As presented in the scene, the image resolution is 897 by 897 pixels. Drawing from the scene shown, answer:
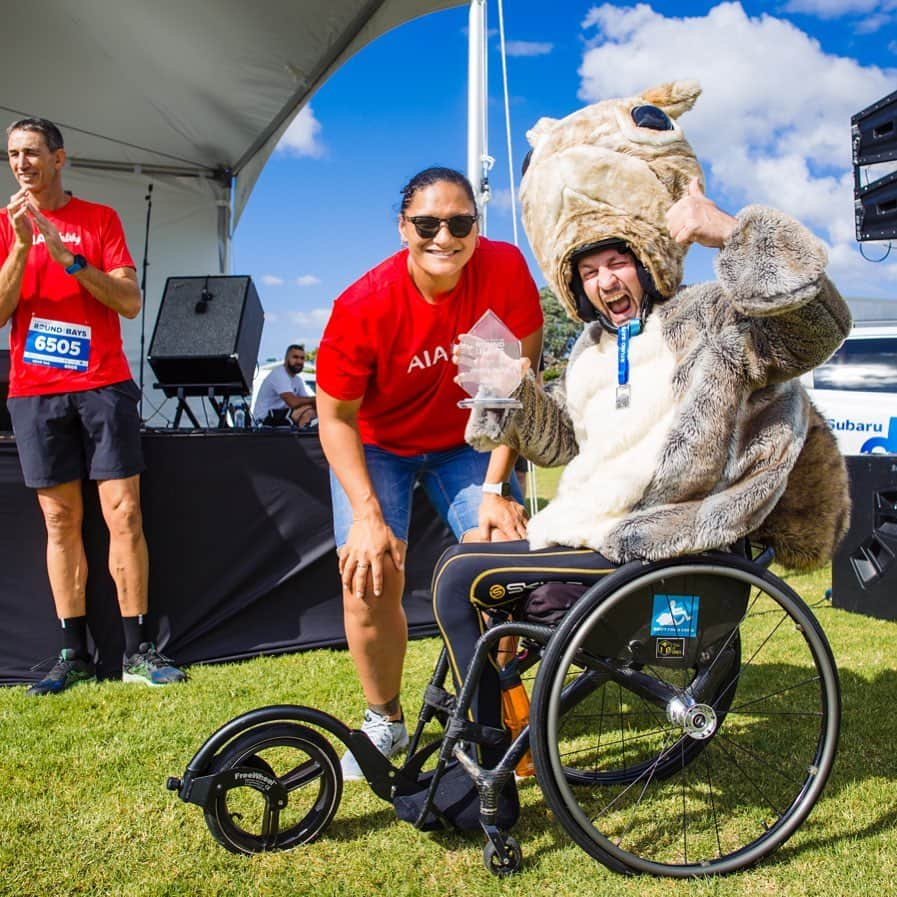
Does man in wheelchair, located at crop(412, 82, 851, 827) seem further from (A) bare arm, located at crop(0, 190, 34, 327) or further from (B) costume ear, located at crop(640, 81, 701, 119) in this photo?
(A) bare arm, located at crop(0, 190, 34, 327)

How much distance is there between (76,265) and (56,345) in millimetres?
334

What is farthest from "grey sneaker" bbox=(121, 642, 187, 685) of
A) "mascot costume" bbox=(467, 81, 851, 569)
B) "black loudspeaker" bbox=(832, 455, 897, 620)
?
"black loudspeaker" bbox=(832, 455, 897, 620)

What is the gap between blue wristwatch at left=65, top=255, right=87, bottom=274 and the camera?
10.7ft

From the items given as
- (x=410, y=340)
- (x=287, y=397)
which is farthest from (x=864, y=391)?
(x=410, y=340)

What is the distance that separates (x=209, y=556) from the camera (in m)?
3.80

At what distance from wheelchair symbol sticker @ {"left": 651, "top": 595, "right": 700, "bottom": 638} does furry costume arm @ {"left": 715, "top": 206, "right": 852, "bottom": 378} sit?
0.51 m

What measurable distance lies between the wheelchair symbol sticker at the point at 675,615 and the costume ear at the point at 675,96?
119cm

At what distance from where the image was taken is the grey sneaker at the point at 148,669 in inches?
136

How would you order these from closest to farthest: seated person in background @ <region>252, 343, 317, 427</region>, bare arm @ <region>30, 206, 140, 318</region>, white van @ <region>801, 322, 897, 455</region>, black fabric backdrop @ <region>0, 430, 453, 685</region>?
bare arm @ <region>30, 206, 140, 318</region>
black fabric backdrop @ <region>0, 430, 453, 685</region>
white van @ <region>801, 322, 897, 455</region>
seated person in background @ <region>252, 343, 317, 427</region>

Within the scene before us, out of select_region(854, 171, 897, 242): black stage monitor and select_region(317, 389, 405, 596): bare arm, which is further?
select_region(854, 171, 897, 242): black stage monitor

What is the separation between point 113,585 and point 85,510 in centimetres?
34

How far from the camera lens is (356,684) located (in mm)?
3463

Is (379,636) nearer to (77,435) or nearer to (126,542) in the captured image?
(126,542)

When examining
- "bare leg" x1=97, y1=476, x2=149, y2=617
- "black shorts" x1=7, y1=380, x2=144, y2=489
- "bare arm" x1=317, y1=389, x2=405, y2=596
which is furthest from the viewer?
"bare leg" x1=97, y1=476, x2=149, y2=617
